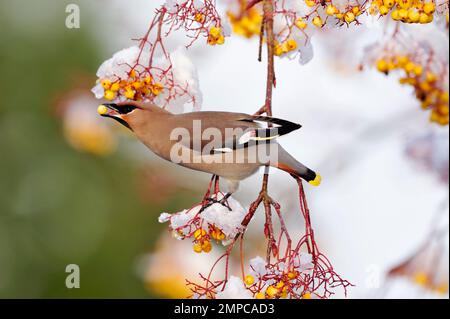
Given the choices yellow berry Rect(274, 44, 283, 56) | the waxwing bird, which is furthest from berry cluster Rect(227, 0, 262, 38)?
the waxwing bird

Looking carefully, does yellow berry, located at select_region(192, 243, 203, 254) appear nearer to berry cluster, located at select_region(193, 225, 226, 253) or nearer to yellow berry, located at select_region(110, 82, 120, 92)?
berry cluster, located at select_region(193, 225, 226, 253)

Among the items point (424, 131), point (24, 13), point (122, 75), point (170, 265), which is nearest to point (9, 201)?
point (24, 13)

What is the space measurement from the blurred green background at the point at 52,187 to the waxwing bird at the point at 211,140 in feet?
8.15

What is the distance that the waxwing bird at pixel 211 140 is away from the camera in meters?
1.57

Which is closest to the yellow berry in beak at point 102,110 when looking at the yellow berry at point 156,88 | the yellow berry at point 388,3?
the yellow berry at point 156,88

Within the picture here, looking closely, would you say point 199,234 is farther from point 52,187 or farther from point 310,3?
point 52,187

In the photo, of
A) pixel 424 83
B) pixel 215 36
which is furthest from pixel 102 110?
pixel 424 83

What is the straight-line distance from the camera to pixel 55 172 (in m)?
4.66

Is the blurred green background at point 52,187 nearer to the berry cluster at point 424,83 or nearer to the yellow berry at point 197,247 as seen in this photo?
the berry cluster at point 424,83

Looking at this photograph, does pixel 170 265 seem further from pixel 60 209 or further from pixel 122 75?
pixel 122 75

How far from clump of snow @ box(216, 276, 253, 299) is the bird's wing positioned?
28 cm

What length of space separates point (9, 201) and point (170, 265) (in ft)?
4.83

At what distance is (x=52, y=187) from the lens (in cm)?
473

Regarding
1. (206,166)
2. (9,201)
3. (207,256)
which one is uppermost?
(9,201)
